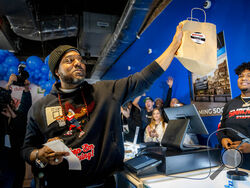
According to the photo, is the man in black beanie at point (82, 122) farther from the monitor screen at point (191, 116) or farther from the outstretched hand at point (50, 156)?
the monitor screen at point (191, 116)

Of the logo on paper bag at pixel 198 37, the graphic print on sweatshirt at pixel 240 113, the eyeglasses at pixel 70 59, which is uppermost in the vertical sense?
the logo on paper bag at pixel 198 37

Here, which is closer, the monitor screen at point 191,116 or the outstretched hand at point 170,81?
the monitor screen at point 191,116

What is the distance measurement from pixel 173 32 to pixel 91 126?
255 cm

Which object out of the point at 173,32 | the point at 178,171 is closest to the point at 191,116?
the point at 178,171

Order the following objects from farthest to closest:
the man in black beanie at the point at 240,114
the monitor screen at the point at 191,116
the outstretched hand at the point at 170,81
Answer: the outstretched hand at the point at 170,81 < the man in black beanie at the point at 240,114 < the monitor screen at the point at 191,116

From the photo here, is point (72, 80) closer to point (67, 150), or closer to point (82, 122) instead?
point (82, 122)

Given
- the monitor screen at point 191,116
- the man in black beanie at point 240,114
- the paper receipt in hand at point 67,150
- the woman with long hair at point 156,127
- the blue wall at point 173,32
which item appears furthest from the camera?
the woman with long hair at point 156,127

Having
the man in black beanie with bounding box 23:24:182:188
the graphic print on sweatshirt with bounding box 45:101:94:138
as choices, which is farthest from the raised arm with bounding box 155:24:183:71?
the graphic print on sweatshirt with bounding box 45:101:94:138

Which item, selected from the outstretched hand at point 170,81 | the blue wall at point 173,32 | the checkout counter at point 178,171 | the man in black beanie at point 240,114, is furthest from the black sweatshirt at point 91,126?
the outstretched hand at point 170,81

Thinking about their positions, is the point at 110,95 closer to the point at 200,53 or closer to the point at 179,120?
the point at 200,53

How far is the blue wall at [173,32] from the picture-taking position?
6.47 ft

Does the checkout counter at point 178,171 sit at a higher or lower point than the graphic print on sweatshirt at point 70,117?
lower

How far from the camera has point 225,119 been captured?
193 cm

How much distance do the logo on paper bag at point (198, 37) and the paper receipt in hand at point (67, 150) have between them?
3.06 ft
